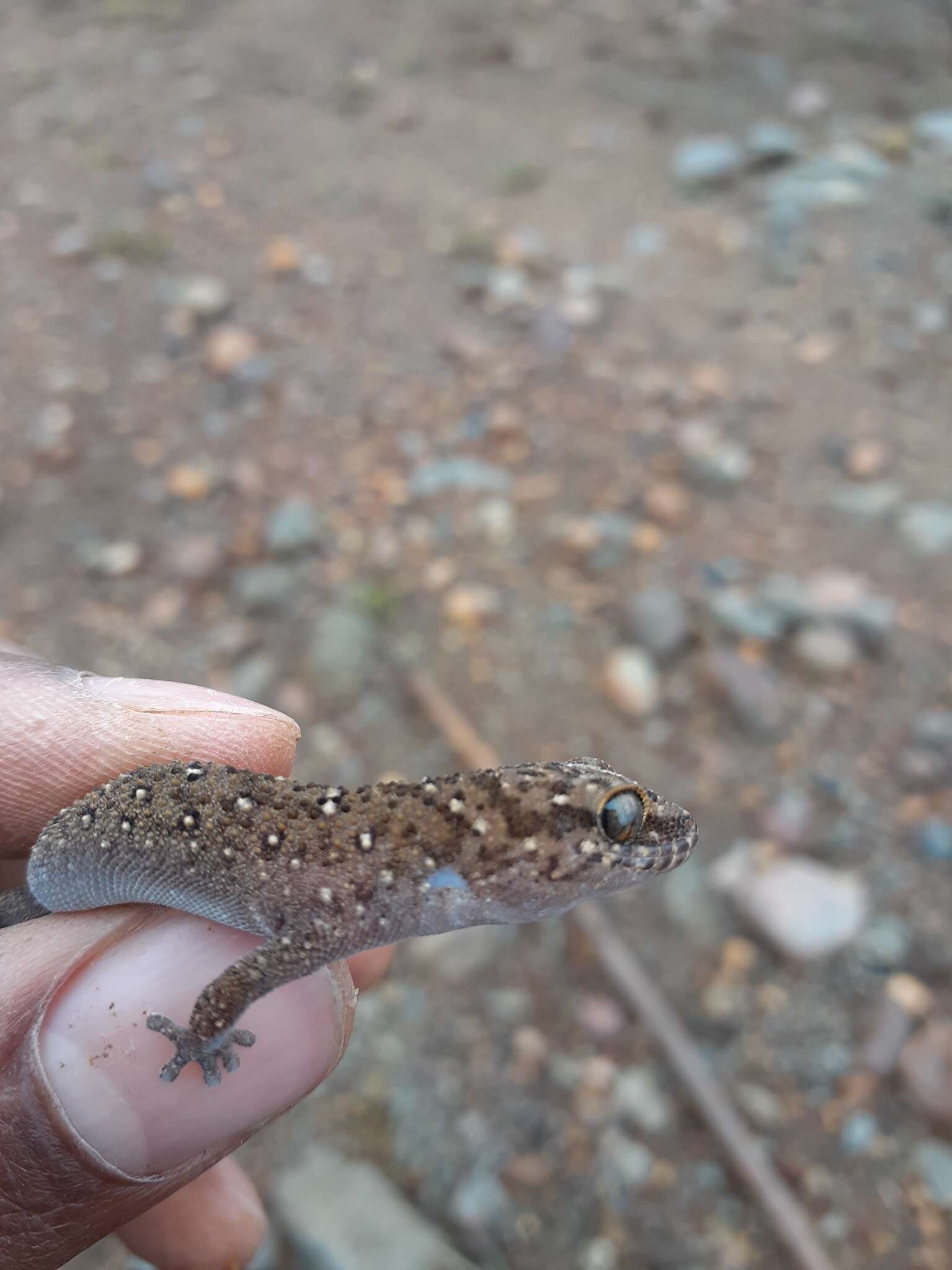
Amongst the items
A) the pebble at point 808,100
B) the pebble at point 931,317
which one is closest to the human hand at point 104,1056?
the pebble at point 931,317

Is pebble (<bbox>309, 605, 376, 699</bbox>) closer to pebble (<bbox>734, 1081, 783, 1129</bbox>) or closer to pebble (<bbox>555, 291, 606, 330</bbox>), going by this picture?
pebble (<bbox>734, 1081, 783, 1129</bbox>)

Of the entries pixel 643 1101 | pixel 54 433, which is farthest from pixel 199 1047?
pixel 54 433

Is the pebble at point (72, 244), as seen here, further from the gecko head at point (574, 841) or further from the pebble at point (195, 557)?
the gecko head at point (574, 841)

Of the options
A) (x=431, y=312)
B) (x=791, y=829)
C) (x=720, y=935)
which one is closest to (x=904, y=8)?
(x=431, y=312)

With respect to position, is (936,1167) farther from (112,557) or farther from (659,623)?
(112,557)

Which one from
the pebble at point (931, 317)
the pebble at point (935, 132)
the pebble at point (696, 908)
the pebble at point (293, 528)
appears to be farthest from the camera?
the pebble at point (935, 132)

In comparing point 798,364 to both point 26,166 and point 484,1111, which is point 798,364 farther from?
point 26,166

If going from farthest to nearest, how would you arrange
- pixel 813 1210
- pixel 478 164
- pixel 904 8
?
pixel 904 8, pixel 478 164, pixel 813 1210
